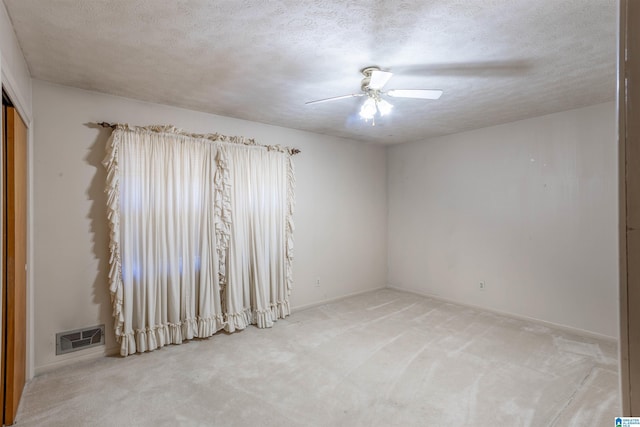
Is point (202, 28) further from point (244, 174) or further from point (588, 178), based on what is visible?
point (588, 178)

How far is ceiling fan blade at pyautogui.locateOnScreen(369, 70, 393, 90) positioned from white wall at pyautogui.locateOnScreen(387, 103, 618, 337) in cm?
260

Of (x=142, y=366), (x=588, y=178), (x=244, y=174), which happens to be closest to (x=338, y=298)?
(x=244, y=174)

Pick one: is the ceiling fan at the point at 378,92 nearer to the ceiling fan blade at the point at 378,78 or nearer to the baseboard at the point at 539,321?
the ceiling fan blade at the point at 378,78

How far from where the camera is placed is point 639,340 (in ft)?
1.45

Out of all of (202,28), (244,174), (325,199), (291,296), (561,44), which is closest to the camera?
(202,28)

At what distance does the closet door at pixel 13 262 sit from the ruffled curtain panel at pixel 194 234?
0.69 metres

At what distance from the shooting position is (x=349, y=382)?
8.73 feet

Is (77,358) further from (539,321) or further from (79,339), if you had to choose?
(539,321)

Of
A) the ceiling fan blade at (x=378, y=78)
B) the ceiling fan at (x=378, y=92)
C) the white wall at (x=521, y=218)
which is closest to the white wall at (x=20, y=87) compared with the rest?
the ceiling fan at (x=378, y=92)

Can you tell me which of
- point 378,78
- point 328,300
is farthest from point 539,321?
point 378,78

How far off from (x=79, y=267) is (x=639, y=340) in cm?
371

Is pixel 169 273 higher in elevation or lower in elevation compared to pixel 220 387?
higher

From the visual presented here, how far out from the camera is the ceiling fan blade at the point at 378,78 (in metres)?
2.34

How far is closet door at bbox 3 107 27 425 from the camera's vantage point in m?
2.17
